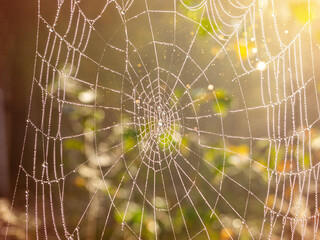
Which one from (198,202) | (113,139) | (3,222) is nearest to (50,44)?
(113,139)

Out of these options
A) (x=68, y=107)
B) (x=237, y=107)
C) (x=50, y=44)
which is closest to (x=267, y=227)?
(x=237, y=107)

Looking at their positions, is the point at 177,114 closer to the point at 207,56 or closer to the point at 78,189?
the point at 207,56

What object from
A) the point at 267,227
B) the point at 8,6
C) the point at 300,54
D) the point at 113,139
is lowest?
the point at 267,227

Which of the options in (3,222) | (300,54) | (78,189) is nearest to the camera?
(300,54)

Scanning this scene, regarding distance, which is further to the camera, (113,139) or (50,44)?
(113,139)

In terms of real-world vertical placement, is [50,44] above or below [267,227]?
above

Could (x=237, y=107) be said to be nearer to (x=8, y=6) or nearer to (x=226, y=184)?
(x=226, y=184)

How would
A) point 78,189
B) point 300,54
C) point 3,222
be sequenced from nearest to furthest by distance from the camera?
point 300,54, point 3,222, point 78,189
